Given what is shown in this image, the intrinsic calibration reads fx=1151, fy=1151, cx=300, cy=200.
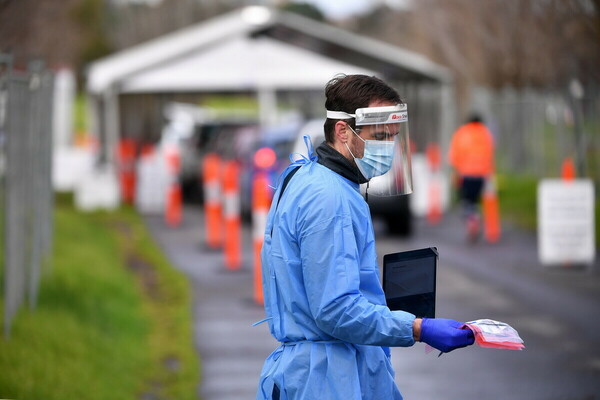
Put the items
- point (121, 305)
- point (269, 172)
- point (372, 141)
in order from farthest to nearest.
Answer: point (269, 172), point (121, 305), point (372, 141)

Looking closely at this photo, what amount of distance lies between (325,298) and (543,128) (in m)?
22.9

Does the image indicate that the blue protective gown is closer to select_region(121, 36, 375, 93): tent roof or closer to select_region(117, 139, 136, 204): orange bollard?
select_region(121, 36, 375, 93): tent roof

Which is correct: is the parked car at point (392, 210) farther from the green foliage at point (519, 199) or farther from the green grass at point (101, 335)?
the green grass at point (101, 335)

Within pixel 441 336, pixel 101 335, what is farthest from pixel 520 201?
pixel 441 336

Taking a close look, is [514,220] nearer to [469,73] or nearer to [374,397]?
[469,73]

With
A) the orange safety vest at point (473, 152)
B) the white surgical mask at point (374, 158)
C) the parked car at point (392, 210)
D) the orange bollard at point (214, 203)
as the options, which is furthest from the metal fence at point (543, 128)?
the white surgical mask at point (374, 158)

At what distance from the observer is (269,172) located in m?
18.9

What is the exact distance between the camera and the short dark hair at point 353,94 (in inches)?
152

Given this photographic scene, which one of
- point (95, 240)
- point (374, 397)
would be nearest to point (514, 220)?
point (95, 240)

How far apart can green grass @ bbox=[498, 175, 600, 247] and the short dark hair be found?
1386 cm

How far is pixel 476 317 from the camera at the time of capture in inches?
428

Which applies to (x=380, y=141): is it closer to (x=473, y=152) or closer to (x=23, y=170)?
(x=23, y=170)

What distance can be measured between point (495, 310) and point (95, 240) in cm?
742

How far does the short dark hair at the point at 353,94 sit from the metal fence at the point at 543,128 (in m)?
14.4
